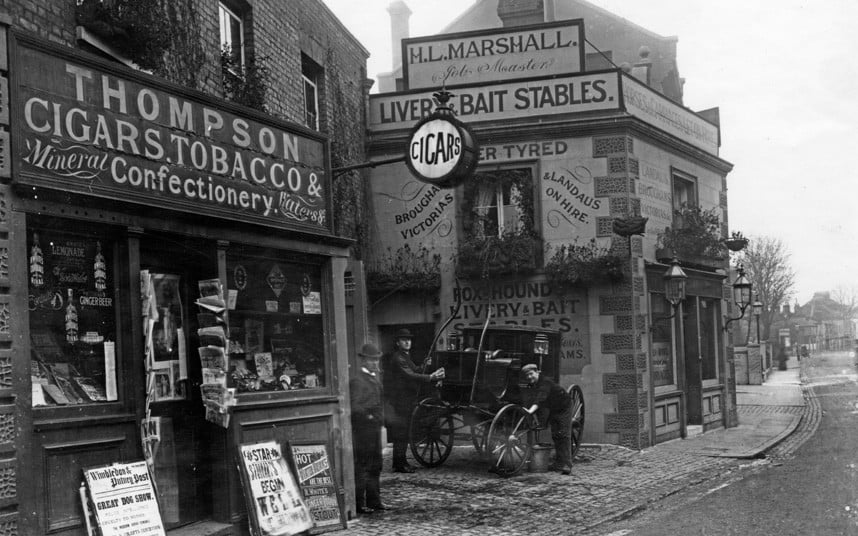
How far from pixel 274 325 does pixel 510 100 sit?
8.77 metres

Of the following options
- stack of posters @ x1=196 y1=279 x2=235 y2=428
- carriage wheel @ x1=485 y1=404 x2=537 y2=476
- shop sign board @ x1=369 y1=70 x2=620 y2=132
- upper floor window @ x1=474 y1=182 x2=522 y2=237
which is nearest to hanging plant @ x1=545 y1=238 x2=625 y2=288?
upper floor window @ x1=474 y1=182 x2=522 y2=237

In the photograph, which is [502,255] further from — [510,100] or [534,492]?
[534,492]

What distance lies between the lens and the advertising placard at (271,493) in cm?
762

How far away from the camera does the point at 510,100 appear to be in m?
16.0

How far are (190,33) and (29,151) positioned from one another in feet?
12.6

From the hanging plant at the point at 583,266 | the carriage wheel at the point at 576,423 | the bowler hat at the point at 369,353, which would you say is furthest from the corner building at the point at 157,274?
the hanging plant at the point at 583,266

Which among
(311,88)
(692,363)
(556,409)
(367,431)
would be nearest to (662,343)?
(692,363)

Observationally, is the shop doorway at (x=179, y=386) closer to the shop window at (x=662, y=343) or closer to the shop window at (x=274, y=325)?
the shop window at (x=274, y=325)

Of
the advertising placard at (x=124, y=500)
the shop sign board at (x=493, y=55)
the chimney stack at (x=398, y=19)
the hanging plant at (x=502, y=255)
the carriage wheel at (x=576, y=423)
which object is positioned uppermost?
the chimney stack at (x=398, y=19)

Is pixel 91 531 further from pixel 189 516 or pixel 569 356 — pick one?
pixel 569 356

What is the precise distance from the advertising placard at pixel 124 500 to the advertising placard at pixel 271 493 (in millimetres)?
1112

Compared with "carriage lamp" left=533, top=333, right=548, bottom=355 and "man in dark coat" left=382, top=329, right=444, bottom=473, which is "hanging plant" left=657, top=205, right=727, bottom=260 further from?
"man in dark coat" left=382, top=329, right=444, bottom=473

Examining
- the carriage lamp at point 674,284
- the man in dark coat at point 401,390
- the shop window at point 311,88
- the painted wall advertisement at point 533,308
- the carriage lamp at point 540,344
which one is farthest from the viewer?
the carriage lamp at point 674,284

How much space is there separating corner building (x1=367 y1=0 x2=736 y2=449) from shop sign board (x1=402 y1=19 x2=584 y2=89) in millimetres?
27
